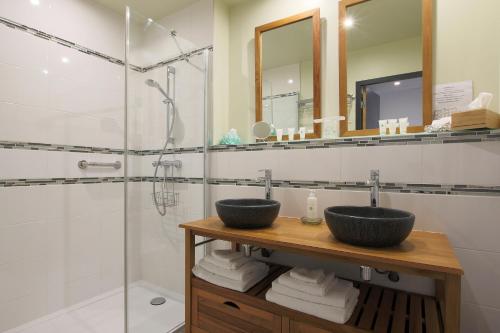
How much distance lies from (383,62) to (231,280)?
151cm

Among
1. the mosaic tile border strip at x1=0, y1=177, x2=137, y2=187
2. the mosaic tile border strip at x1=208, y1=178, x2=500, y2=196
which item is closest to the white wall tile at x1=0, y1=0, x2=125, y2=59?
the mosaic tile border strip at x1=0, y1=177, x2=137, y2=187

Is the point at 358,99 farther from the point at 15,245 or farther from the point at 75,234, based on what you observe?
the point at 15,245

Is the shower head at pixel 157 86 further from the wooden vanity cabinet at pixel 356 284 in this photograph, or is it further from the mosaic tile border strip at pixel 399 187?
the wooden vanity cabinet at pixel 356 284

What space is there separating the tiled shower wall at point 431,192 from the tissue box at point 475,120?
9 cm

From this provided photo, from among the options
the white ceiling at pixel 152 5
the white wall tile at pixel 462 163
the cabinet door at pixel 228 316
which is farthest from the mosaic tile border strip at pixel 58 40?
the white wall tile at pixel 462 163

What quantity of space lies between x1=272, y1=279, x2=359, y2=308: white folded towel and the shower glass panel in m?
0.93

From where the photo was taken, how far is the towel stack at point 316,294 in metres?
1.06

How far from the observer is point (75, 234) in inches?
81.7

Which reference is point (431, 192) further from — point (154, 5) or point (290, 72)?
point (154, 5)

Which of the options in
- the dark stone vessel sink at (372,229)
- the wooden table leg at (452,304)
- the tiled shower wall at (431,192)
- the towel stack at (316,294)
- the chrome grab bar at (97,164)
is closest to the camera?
the wooden table leg at (452,304)

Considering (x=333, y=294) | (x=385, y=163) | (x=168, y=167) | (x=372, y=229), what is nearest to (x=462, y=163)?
(x=385, y=163)

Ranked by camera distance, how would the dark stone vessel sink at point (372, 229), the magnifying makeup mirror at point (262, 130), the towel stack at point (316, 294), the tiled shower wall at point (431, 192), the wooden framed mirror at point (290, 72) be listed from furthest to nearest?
the magnifying makeup mirror at point (262, 130), the wooden framed mirror at point (290, 72), the tiled shower wall at point (431, 192), the towel stack at point (316, 294), the dark stone vessel sink at point (372, 229)

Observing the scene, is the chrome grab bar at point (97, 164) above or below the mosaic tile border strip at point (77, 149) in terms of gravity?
below

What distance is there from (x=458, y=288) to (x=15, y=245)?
2403mm
